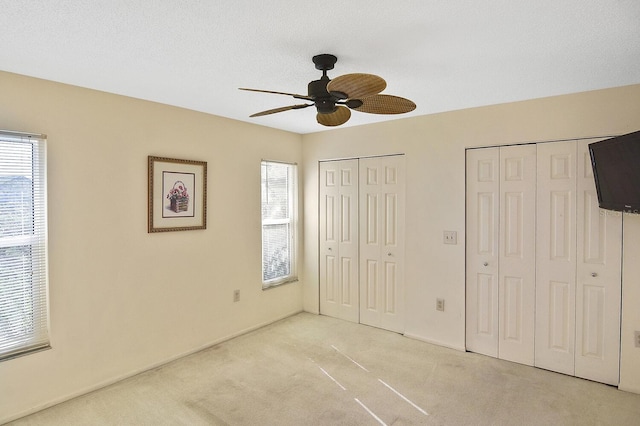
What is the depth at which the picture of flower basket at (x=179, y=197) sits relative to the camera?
10.5ft

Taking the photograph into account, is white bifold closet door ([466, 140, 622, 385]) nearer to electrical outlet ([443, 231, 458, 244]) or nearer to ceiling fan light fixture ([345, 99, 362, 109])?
electrical outlet ([443, 231, 458, 244])

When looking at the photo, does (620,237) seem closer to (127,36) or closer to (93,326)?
(127,36)

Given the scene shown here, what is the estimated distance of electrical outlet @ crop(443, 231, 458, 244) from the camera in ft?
11.3

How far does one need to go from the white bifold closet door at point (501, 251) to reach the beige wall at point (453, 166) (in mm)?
98

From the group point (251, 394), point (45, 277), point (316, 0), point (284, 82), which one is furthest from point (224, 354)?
point (316, 0)

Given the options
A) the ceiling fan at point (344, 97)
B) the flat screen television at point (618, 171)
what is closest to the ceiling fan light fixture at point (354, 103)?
the ceiling fan at point (344, 97)

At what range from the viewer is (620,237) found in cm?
271

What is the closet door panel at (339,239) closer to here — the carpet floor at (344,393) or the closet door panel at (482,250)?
the carpet floor at (344,393)

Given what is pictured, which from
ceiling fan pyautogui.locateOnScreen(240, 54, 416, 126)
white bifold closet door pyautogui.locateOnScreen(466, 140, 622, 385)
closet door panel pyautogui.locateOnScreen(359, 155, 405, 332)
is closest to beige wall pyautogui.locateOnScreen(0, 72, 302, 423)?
closet door panel pyautogui.locateOnScreen(359, 155, 405, 332)

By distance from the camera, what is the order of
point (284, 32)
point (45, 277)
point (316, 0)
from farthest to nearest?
point (45, 277) < point (284, 32) < point (316, 0)

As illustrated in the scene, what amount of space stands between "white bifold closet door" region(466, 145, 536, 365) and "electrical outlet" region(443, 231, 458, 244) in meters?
0.12

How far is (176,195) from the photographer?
3.23 meters

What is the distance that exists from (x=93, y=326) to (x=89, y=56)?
1.93 m

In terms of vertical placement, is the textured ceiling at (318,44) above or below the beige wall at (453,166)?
above
